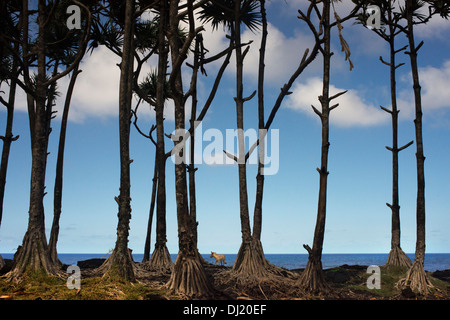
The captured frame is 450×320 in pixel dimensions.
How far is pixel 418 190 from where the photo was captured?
35.3ft

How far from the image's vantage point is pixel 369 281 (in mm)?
10211

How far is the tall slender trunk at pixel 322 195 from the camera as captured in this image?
28.5 ft

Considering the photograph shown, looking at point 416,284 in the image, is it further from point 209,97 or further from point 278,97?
point 209,97

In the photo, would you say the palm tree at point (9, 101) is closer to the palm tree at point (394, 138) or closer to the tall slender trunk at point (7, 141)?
the tall slender trunk at point (7, 141)

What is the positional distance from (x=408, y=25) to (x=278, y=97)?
13.4 feet

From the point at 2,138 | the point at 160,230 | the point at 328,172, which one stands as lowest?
the point at 160,230

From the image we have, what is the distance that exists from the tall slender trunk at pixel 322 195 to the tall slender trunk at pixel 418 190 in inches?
97.3

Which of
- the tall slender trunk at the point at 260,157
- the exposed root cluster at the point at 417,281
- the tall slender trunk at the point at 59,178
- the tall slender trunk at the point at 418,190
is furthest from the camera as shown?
the tall slender trunk at the point at 59,178

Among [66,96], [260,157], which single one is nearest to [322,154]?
[260,157]

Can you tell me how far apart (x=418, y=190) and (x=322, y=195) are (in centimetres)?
318

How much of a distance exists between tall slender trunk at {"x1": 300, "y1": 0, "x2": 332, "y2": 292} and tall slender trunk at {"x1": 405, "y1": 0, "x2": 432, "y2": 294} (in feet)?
8.11

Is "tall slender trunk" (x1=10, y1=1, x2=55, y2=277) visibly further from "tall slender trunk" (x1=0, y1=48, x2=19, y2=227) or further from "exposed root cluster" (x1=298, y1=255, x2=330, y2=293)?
"exposed root cluster" (x1=298, y1=255, x2=330, y2=293)

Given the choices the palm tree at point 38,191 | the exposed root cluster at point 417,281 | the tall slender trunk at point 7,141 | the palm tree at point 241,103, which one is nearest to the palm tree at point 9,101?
the tall slender trunk at point 7,141
